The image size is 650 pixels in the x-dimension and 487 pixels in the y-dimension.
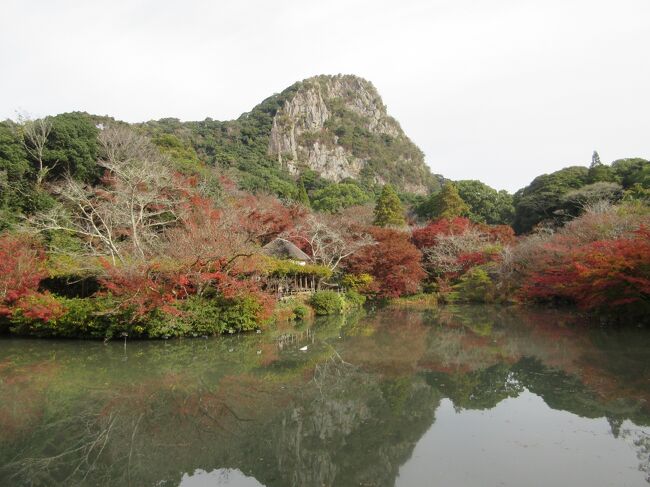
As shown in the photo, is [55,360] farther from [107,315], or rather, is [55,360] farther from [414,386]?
[414,386]

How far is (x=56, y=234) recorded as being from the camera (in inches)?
695

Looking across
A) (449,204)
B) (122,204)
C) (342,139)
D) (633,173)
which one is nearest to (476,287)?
(633,173)

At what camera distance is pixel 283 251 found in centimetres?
2172

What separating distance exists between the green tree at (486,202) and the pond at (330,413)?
32563mm

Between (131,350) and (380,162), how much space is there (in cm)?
7035

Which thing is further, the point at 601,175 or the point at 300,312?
the point at 601,175

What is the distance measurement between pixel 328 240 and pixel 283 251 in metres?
4.61

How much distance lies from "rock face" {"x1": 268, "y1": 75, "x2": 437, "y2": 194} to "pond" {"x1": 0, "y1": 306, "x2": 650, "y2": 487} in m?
58.4

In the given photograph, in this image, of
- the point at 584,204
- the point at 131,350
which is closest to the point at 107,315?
the point at 131,350

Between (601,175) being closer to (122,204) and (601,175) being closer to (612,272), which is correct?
(612,272)

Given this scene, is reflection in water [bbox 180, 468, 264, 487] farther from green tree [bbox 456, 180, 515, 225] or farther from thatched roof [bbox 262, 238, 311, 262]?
green tree [bbox 456, 180, 515, 225]

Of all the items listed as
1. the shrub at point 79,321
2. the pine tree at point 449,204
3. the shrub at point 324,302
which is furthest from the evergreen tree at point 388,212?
the shrub at point 79,321

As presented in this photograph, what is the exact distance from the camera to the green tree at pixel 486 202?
1735 inches

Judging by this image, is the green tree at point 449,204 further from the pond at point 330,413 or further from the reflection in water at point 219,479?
the reflection in water at point 219,479
